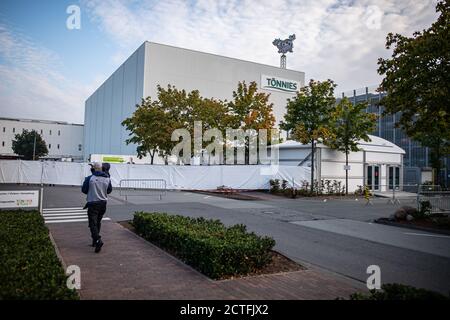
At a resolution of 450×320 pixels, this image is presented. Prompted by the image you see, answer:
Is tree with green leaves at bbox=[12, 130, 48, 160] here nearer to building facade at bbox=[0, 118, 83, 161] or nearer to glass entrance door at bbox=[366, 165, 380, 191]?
building facade at bbox=[0, 118, 83, 161]

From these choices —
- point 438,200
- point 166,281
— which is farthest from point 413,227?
point 166,281

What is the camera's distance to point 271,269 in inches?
254

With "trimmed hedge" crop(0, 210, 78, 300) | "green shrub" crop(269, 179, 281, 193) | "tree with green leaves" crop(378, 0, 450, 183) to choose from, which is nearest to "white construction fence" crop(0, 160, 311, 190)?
"green shrub" crop(269, 179, 281, 193)

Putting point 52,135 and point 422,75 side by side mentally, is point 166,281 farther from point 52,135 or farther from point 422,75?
point 52,135

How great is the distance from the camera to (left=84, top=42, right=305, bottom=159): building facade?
47.2 metres

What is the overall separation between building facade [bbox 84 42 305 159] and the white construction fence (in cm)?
2102

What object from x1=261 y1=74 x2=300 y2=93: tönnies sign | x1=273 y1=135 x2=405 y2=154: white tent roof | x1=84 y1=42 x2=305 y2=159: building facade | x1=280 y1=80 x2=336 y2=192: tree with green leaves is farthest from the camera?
x1=261 y1=74 x2=300 y2=93: tönnies sign

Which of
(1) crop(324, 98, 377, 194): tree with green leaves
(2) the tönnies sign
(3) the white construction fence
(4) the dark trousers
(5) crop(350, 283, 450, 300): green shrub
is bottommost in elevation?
(5) crop(350, 283, 450, 300): green shrub

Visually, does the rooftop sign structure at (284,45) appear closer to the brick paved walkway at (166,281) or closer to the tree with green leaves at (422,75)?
the tree with green leaves at (422,75)

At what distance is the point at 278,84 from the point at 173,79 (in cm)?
2040

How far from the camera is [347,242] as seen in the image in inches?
376

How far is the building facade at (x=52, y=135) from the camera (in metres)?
93.4

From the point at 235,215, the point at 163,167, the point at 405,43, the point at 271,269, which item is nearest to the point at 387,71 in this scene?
the point at 405,43

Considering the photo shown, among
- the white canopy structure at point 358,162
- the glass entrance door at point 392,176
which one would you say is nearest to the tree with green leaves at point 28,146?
the white canopy structure at point 358,162
